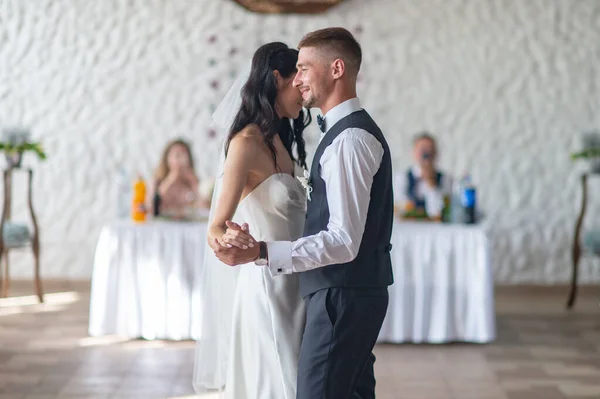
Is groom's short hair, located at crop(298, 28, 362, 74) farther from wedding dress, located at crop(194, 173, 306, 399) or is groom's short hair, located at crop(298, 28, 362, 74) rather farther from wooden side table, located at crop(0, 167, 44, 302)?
wooden side table, located at crop(0, 167, 44, 302)

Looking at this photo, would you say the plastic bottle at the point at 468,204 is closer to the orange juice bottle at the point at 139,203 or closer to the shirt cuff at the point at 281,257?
the orange juice bottle at the point at 139,203

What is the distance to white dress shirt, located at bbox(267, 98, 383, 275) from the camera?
2309 millimetres

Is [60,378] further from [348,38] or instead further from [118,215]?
[348,38]

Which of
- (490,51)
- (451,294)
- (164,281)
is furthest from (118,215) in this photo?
(490,51)

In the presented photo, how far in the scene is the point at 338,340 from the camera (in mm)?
2373

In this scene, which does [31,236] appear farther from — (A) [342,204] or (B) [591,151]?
(A) [342,204]

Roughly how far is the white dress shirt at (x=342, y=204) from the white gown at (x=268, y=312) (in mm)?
507

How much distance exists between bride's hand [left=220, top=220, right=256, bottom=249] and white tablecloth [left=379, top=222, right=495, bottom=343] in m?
3.11

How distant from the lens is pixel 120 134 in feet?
24.6

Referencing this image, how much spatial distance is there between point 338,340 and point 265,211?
0.68 m

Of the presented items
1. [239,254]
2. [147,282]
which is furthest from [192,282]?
[239,254]

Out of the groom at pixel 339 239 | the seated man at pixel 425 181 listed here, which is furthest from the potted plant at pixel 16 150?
the groom at pixel 339 239

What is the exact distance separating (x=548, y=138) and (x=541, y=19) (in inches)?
39.8

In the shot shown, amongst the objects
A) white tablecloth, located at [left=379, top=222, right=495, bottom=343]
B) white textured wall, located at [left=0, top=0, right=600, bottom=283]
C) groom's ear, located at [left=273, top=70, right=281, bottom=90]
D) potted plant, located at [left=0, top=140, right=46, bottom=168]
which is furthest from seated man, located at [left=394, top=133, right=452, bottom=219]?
groom's ear, located at [left=273, top=70, right=281, bottom=90]
